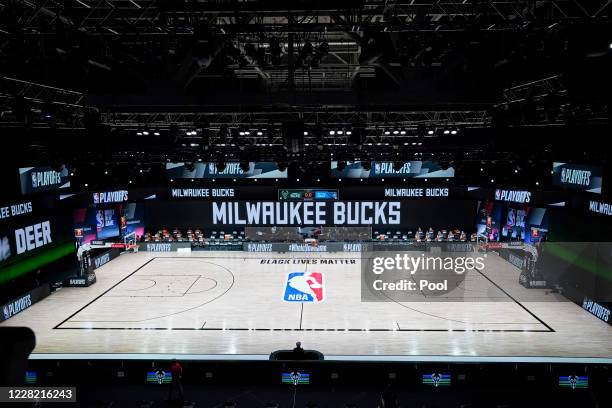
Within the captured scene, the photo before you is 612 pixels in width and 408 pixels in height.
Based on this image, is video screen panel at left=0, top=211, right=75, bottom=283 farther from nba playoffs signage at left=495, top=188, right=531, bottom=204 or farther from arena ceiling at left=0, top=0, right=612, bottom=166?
nba playoffs signage at left=495, top=188, right=531, bottom=204

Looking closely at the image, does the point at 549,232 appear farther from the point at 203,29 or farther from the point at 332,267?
the point at 203,29

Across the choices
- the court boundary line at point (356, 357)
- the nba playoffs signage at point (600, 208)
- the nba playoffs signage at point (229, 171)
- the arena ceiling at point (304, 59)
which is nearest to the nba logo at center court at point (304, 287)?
the court boundary line at point (356, 357)

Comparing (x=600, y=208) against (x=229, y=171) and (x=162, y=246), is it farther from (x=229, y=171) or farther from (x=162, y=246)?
(x=162, y=246)

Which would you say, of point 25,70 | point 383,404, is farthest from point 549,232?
point 25,70

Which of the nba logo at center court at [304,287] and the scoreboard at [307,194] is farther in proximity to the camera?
the scoreboard at [307,194]

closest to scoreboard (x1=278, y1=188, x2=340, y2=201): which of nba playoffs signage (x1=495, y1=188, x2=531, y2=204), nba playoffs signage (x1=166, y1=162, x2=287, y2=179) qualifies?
nba playoffs signage (x1=166, y1=162, x2=287, y2=179)

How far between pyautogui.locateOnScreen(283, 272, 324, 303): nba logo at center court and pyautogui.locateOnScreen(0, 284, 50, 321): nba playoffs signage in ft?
31.6

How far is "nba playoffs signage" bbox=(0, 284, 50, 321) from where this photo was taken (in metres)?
13.7

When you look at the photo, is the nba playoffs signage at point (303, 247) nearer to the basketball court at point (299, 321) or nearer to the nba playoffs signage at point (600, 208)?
the basketball court at point (299, 321)

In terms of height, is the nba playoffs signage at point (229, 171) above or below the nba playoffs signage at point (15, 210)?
above

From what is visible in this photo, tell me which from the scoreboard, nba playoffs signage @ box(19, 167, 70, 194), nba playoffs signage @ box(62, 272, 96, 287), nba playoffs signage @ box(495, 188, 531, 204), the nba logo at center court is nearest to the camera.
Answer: nba playoffs signage @ box(19, 167, 70, 194)

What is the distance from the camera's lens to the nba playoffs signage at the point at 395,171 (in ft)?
82.2

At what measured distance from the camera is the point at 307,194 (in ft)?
81.3

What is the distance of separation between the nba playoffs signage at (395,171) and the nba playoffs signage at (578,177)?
829 centimetres
